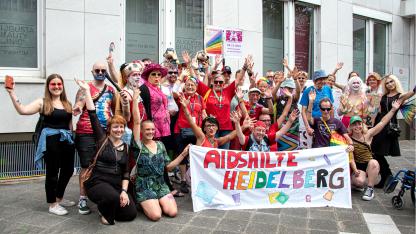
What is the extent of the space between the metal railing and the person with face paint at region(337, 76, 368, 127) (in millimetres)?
5728

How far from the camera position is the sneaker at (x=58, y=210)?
473 cm

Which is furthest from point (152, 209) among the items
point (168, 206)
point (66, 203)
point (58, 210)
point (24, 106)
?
point (24, 106)

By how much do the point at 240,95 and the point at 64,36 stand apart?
370 cm

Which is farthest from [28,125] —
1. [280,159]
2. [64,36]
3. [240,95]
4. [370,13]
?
[370,13]

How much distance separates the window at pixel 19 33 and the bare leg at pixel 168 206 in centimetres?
420

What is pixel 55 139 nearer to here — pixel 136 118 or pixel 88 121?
pixel 88 121

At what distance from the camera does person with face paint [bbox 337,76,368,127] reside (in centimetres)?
657

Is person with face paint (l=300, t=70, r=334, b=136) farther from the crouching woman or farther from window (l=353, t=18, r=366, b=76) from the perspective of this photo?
window (l=353, t=18, r=366, b=76)

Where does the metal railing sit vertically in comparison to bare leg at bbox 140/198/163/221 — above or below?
above

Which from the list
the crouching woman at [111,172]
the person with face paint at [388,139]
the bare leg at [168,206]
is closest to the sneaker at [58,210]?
the crouching woman at [111,172]

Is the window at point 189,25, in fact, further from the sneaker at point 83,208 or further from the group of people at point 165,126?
the sneaker at point 83,208

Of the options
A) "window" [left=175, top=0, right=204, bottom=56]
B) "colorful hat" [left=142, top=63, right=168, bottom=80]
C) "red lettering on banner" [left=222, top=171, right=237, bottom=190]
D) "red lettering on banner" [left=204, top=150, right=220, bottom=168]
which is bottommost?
"red lettering on banner" [left=222, top=171, right=237, bottom=190]

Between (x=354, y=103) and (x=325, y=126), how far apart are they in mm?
1077

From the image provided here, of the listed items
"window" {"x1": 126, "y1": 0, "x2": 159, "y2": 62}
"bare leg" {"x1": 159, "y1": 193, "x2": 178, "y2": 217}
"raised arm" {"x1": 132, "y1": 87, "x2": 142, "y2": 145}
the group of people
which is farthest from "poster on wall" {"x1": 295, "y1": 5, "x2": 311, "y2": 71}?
"bare leg" {"x1": 159, "y1": 193, "x2": 178, "y2": 217}
